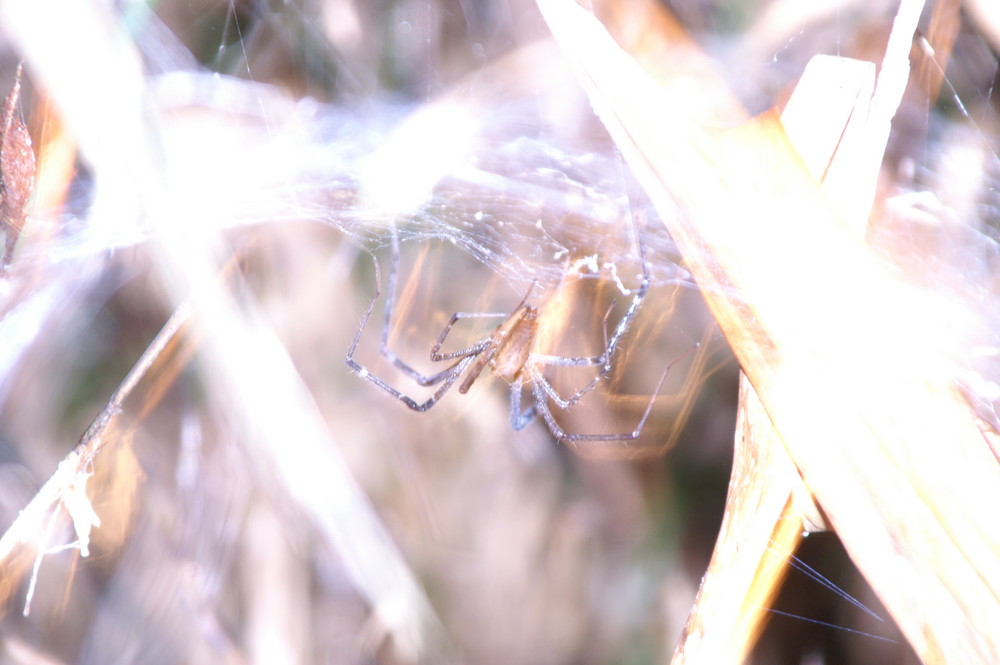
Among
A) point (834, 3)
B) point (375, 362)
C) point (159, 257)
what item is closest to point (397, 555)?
point (375, 362)

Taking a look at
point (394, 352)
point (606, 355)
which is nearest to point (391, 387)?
point (394, 352)

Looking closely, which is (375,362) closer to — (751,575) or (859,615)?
(751,575)

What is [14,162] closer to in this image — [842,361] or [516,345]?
[516,345]

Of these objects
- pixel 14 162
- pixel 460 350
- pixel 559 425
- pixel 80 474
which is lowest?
pixel 80 474

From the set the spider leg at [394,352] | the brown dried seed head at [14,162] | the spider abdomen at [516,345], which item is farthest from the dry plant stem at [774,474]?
the brown dried seed head at [14,162]

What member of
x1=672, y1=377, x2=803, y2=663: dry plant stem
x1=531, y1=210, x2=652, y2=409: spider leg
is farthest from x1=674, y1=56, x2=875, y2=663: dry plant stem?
x1=531, y1=210, x2=652, y2=409: spider leg
